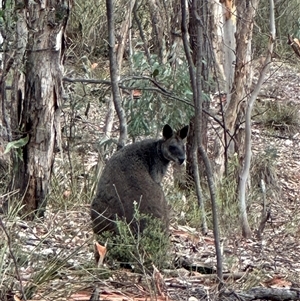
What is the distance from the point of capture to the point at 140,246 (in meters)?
6.25

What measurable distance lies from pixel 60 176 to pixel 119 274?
389cm

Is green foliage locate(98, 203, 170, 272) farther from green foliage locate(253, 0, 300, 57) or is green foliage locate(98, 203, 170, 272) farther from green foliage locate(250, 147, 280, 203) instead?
green foliage locate(253, 0, 300, 57)

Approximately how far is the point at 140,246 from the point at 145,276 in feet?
3.14

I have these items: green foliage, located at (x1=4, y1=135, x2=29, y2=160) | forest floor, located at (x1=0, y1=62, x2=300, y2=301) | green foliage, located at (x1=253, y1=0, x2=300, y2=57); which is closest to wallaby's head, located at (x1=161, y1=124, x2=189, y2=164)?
forest floor, located at (x1=0, y1=62, x2=300, y2=301)

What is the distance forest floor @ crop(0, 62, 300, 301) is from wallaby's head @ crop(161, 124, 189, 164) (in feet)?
2.58

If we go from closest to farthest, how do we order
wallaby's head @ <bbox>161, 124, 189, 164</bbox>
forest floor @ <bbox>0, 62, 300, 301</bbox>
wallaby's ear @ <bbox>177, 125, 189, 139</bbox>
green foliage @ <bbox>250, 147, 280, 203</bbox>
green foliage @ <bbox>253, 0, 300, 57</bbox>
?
forest floor @ <bbox>0, 62, 300, 301</bbox>
wallaby's head @ <bbox>161, 124, 189, 164</bbox>
wallaby's ear @ <bbox>177, 125, 189, 139</bbox>
green foliage @ <bbox>250, 147, 280, 203</bbox>
green foliage @ <bbox>253, 0, 300, 57</bbox>

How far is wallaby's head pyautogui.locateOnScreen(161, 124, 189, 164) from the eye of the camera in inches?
320

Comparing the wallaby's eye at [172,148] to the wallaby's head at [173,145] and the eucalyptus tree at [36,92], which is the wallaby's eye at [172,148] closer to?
the wallaby's head at [173,145]

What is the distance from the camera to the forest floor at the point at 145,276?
18.1 ft

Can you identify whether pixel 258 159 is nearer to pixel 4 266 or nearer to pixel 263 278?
pixel 263 278

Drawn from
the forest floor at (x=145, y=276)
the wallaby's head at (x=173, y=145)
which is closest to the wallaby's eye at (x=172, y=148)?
the wallaby's head at (x=173, y=145)

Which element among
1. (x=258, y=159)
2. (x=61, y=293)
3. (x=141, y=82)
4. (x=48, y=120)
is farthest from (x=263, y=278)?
(x=258, y=159)

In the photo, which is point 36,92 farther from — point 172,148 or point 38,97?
point 172,148

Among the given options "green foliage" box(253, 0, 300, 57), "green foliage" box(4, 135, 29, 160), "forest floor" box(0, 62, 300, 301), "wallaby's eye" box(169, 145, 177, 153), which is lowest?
"forest floor" box(0, 62, 300, 301)
